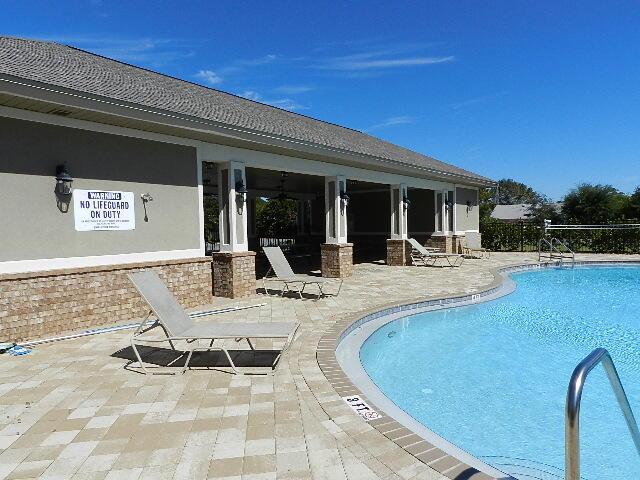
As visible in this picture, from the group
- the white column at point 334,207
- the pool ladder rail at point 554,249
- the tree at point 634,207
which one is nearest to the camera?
the white column at point 334,207

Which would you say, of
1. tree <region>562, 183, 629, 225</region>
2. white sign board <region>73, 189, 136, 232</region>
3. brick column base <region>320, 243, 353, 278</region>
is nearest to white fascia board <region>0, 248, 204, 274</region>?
white sign board <region>73, 189, 136, 232</region>

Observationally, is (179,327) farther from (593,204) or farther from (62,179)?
(593,204)

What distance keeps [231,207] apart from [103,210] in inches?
119

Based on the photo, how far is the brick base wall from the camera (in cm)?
658

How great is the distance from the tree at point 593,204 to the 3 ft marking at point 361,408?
131 feet

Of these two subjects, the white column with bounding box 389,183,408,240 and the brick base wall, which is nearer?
the brick base wall

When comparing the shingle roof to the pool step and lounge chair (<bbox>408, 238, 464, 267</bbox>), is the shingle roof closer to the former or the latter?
lounge chair (<bbox>408, 238, 464, 267</bbox>)

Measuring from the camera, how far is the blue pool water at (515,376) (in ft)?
13.9

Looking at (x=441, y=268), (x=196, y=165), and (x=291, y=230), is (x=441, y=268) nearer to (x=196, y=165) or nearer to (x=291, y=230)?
(x=196, y=165)

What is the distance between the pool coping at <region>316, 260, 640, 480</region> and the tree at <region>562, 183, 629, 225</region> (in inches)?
1325

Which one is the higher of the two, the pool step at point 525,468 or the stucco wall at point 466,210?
the stucco wall at point 466,210

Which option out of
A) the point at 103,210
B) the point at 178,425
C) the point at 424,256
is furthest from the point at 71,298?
the point at 424,256

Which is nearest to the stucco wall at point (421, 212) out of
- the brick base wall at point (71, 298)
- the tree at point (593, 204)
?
the brick base wall at point (71, 298)

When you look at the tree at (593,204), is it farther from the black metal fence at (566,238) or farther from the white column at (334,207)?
the white column at (334,207)
